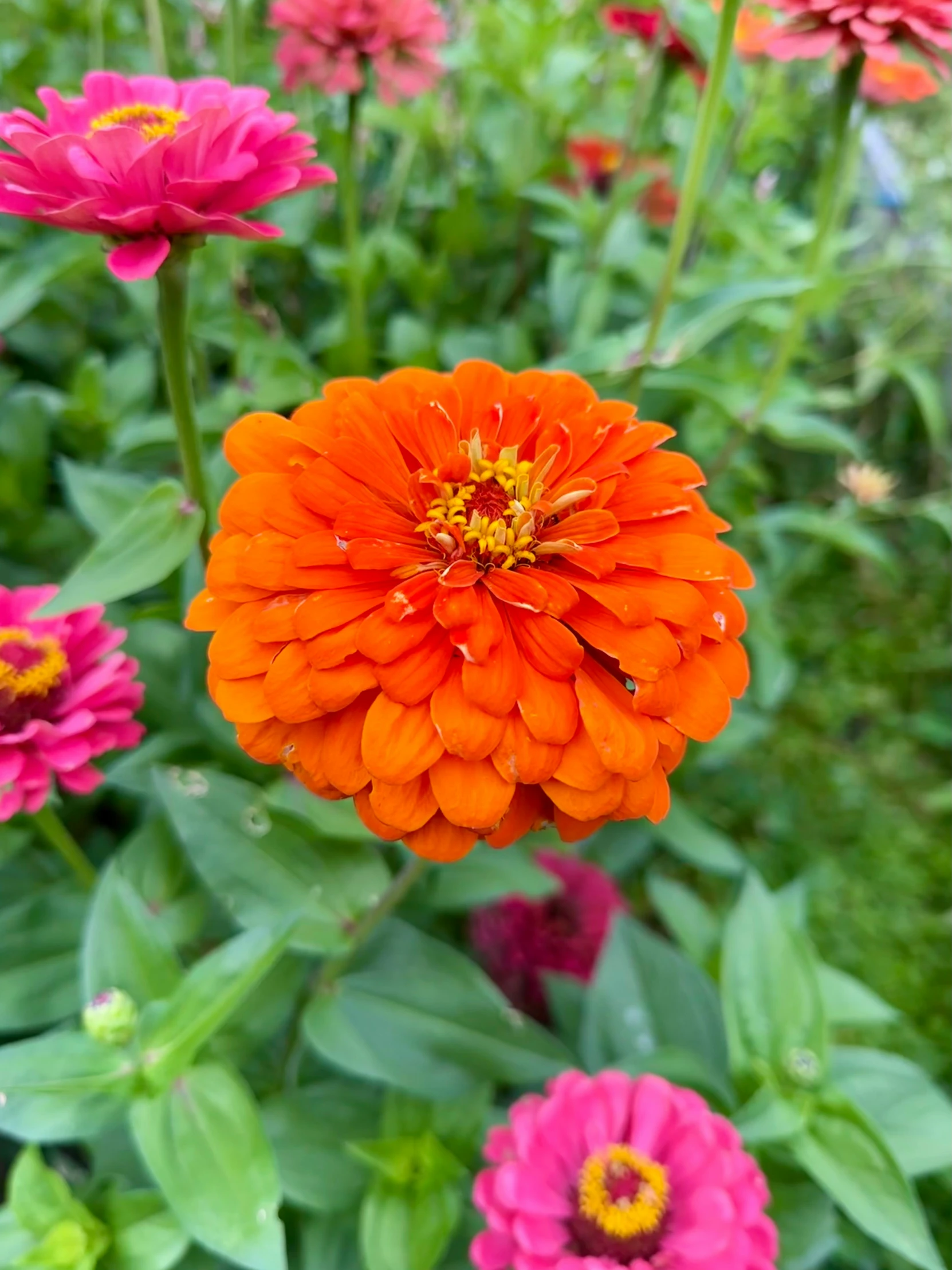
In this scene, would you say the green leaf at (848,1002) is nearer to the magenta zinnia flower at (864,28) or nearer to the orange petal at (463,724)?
the orange petal at (463,724)

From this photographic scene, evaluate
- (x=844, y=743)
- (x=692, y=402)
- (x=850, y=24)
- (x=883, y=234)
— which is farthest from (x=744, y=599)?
(x=883, y=234)

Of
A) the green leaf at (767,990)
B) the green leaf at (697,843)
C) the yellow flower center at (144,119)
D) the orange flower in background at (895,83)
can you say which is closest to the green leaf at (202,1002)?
the green leaf at (767,990)

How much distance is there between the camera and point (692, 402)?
41.6 inches

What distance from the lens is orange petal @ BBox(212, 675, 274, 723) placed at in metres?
0.40

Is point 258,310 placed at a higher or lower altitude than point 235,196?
lower

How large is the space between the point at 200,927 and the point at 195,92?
24.0 inches

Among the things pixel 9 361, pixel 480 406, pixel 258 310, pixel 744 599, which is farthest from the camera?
pixel 9 361

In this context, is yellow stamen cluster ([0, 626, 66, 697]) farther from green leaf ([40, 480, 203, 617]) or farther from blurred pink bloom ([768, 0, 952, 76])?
blurred pink bloom ([768, 0, 952, 76])

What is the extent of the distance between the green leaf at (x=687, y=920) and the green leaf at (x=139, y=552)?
588mm

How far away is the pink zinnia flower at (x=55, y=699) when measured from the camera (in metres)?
0.52

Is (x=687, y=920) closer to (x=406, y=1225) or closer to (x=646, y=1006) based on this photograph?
(x=646, y=1006)

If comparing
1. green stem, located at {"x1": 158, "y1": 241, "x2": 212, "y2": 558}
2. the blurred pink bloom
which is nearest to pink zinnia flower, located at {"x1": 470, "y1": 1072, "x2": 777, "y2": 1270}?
green stem, located at {"x1": 158, "y1": 241, "x2": 212, "y2": 558}

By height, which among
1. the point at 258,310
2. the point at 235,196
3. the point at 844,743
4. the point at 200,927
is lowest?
the point at 844,743

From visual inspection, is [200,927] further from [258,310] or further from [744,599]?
[744,599]
